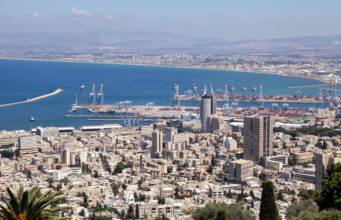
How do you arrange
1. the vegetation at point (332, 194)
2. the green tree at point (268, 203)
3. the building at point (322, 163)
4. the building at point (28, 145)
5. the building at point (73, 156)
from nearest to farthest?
the green tree at point (268, 203) → the vegetation at point (332, 194) → the building at point (322, 163) → the building at point (73, 156) → the building at point (28, 145)

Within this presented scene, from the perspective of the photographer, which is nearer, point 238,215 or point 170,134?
point 238,215

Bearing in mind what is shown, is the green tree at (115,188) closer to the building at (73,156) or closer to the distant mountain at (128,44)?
the building at (73,156)

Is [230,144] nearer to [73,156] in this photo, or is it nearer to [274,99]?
[73,156]

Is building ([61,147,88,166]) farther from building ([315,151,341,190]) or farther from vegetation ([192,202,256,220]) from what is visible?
vegetation ([192,202,256,220])

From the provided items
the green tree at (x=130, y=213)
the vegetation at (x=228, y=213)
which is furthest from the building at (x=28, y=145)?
the vegetation at (x=228, y=213)

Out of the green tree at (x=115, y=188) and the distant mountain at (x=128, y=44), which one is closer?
the green tree at (x=115, y=188)

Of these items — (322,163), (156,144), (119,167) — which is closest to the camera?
(322,163)

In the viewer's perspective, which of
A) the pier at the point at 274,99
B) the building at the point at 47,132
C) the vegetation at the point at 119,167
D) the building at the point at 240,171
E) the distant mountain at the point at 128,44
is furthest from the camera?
the distant mountain at the point at 128,44

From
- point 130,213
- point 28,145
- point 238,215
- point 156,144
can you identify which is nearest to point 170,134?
point 156,144
